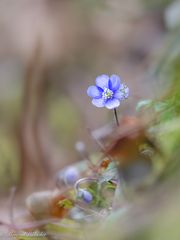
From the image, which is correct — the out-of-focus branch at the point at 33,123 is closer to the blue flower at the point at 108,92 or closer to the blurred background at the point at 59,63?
the blurred background at the point at 59,63

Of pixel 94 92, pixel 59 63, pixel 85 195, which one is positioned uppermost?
pixel 59 63

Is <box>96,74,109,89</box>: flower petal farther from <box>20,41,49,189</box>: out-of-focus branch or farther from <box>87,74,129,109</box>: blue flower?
<box>20,41,49,189</box>: out-of-focus branch

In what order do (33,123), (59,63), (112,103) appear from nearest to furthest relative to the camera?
(112,103) → (33,123) → (59,63)

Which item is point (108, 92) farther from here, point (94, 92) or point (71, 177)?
point (71, 177)

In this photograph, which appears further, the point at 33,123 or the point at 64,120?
the point at 64,120

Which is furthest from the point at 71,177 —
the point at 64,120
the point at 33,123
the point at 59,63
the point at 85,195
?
the point at 59,63

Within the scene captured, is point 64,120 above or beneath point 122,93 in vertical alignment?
above

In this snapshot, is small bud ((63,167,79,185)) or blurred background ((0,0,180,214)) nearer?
small bud ((63,167,79,185))

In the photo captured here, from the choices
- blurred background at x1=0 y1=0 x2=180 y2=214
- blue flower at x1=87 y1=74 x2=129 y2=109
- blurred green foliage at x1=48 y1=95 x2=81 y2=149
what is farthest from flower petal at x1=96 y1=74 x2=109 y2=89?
blurred green foliage at x1=48 y1=95 x2=81 y2=149
